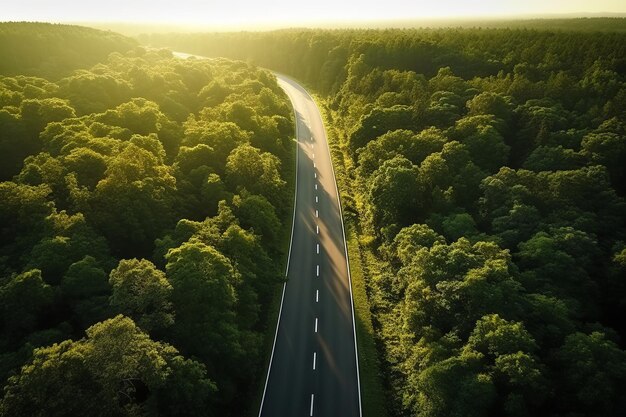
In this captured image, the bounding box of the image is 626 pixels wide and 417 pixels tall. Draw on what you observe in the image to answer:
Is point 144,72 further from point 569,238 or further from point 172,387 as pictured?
point 569,238

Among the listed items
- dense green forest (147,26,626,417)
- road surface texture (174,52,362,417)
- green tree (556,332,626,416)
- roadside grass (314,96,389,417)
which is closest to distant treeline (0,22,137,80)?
dense green forest (147,26,626,417)

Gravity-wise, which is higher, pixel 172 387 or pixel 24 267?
pixel 24 267

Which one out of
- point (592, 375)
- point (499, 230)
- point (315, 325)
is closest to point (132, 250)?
point (315, 325)

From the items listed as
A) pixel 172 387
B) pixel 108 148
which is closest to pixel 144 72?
pixel 108 148

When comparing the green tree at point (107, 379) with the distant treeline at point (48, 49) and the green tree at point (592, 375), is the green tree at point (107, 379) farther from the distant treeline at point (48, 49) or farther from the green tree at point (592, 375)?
the distant treeline at point (48, 49)

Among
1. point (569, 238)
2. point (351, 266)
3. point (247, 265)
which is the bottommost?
point (351, 266)

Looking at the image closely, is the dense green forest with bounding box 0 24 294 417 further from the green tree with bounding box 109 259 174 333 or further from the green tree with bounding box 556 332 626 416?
the green tree with bounding box 556 332 626 416

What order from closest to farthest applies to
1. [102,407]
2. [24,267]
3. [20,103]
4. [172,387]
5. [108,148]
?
[102,407]
[172,387]
[24,267]
[108,148]
[20,103]
